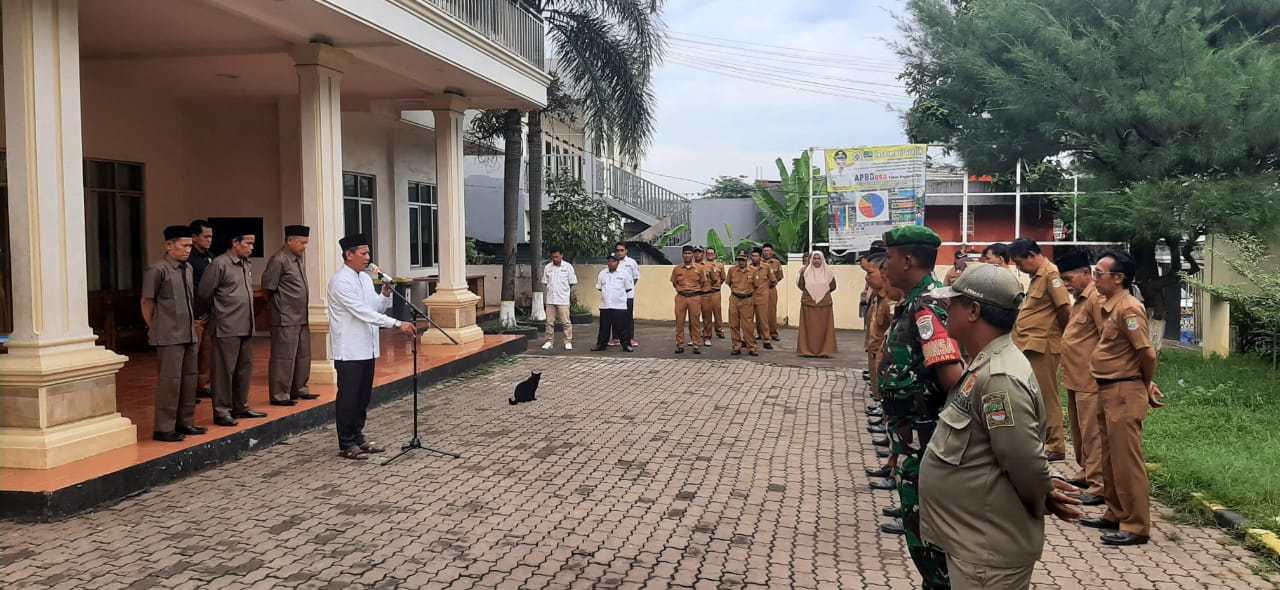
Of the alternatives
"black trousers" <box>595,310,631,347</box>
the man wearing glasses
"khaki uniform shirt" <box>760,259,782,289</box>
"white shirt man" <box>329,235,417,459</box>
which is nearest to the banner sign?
"khaki uniform shirt" <box>760,259,782,289</box>

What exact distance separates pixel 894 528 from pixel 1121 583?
1157 mm

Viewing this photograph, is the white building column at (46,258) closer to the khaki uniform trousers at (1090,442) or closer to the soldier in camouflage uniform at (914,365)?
the soldier in camouflage uniform at (914,365)

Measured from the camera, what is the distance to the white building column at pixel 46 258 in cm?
529

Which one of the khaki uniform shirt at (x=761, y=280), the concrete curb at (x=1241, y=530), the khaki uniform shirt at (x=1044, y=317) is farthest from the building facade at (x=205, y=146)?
the concrete curb at (x=1241, y=530)

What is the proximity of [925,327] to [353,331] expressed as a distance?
4.32 meters

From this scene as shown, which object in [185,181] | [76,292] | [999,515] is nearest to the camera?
[999,515]

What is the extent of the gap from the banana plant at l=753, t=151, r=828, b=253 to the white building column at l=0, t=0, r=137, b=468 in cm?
1545

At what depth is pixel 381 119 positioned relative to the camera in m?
14.0

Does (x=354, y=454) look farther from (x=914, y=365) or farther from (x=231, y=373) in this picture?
(x=914, y=365)

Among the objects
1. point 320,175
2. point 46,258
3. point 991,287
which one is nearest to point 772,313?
Result: point 320,175

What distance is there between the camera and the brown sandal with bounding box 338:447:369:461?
6414 mm

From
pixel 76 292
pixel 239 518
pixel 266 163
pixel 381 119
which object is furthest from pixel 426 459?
pixel 381 119

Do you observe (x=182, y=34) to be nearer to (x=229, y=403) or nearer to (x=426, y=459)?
(x=229, y=403)

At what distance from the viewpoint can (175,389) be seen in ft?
19.7
